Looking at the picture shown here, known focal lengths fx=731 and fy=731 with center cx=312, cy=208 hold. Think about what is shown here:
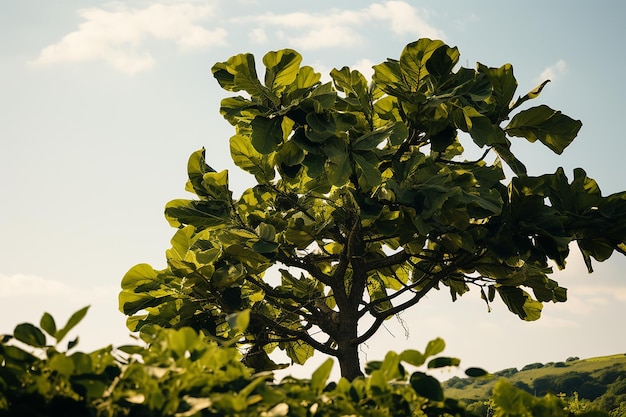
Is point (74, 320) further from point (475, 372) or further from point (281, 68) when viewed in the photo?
point (281, 68)

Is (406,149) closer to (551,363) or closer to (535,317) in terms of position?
(535,317)

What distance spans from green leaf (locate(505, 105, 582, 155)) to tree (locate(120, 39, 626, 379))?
0.04 ft

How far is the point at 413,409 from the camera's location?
3088mm

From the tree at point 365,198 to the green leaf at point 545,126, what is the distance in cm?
1

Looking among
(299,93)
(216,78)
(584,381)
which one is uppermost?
(216,78)

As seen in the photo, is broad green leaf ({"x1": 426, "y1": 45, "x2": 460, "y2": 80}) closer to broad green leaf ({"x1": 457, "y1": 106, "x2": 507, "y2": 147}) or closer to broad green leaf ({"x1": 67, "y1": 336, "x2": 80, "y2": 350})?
broad green leaf ({"x1": 457, "y1": 106, "x2": 507, "y2": 147})

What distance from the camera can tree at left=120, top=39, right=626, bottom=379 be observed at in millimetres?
6047

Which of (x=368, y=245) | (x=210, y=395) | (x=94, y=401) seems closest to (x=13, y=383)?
(x=94, y=401)

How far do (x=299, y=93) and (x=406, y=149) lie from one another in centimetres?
133

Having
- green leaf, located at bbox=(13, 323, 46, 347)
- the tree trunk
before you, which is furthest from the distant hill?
green leaf, located at bbox=(13, 323, 46, 347)

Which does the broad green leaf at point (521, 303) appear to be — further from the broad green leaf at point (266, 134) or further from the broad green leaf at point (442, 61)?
the broad green leaf at point (266, 134)

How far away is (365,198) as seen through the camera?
20.1ft

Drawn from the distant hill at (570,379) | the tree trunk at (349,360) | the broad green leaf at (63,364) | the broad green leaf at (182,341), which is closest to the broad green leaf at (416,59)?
the tree trunk at (349,360)

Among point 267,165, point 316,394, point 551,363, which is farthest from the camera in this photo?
point 551,363
